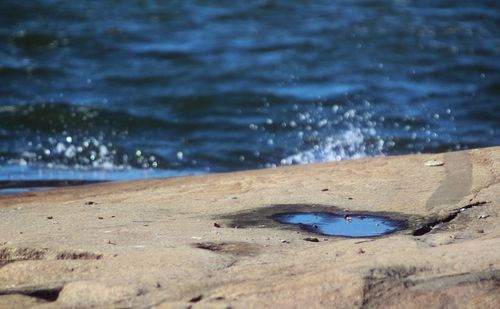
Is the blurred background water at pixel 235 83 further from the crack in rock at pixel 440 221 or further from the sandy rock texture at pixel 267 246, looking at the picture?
the crack in rock at pixel 440 221

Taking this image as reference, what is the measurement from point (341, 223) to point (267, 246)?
556 millimetres

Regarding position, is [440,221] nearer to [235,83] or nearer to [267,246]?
[267,246]

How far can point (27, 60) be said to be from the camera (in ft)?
38.7

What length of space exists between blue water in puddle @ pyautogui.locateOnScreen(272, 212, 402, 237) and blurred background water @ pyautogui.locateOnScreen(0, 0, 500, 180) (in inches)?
143

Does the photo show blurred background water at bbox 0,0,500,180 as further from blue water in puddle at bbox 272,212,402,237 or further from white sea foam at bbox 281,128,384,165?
blue water in puddle at bbox 272,212,402,237

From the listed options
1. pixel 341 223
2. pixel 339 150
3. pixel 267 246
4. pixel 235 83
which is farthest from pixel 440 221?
pixel 235 83

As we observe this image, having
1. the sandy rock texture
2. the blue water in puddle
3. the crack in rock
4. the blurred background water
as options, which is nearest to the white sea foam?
the blurred background water

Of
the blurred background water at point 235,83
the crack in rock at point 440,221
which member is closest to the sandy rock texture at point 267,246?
the crack in rock at point 440,221

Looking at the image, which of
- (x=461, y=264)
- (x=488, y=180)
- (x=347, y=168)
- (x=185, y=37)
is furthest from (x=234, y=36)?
(x=461, y=264)

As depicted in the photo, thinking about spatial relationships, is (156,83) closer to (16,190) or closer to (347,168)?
(16,190)

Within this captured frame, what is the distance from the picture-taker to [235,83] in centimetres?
1091

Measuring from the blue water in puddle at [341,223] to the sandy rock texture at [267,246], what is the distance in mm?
67

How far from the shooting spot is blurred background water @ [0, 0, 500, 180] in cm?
902

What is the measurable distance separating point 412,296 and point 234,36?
30.8 ft
